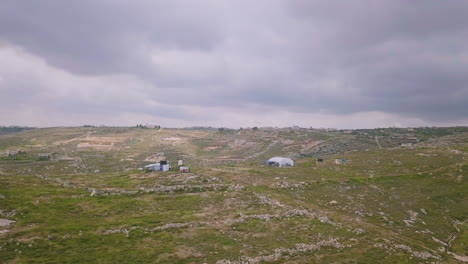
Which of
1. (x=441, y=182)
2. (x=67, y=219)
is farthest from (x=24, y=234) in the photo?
(x=441, y=182)

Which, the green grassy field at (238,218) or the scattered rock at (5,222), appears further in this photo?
the scattered rock at (5,222)

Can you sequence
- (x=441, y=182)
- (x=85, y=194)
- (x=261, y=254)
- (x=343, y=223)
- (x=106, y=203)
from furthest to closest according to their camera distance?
1. (x=441, y=182)
2. (x=85, y=194)
3. (x=106, y=203)
4. (x=343, y=223)
5. (x=261, y=254)

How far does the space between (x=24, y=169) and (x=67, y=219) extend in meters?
132

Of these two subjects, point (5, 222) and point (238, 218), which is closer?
point (5, 222)

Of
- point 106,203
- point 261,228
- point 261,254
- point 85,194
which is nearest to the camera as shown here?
point 261,254

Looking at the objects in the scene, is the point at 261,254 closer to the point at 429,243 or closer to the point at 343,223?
the point at 343,223

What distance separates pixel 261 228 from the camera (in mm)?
43062

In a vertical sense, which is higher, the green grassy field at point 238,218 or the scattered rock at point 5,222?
the scattered rock at point 5,222

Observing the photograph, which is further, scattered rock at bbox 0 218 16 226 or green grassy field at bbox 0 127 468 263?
scattered rock at bbox 0 218 16 226

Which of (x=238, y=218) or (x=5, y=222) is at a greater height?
(x=5, y=222)

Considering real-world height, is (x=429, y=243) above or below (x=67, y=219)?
below

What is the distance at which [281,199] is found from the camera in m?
57.6

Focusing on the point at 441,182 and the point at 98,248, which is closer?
the point at 98,248

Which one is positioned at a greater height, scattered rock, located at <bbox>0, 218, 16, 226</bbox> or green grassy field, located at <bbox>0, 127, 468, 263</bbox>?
scattered rock, located at <bbox>0, 218, 16, 226</bbox>
